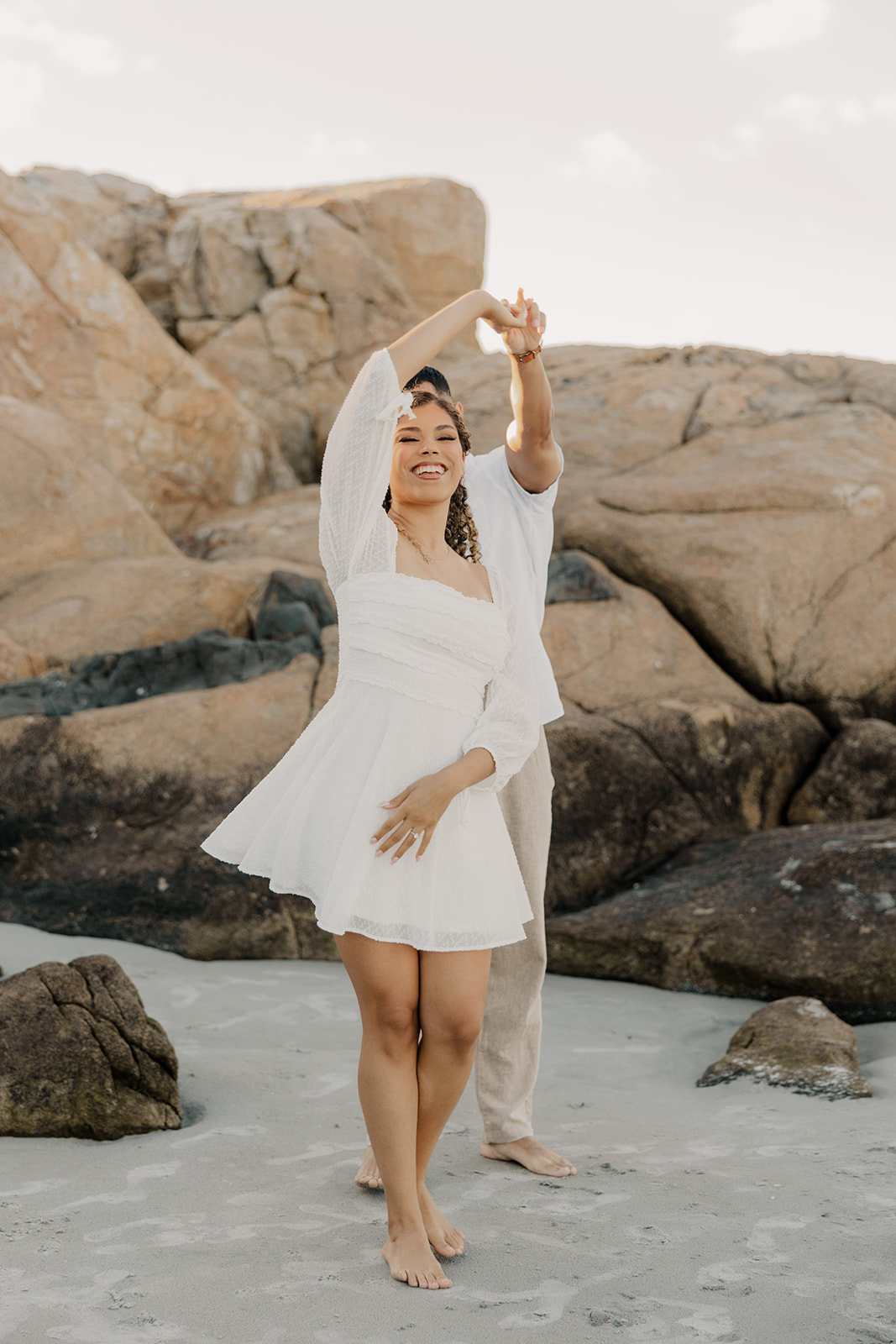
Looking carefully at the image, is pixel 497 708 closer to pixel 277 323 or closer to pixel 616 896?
pixel 616 896

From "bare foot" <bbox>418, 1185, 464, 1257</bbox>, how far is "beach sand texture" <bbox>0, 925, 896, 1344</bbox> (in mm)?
36

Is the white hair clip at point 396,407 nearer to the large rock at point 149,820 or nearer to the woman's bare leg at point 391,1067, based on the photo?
the woman's bare leg at point 391,1067

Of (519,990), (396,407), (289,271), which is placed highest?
(289,271)

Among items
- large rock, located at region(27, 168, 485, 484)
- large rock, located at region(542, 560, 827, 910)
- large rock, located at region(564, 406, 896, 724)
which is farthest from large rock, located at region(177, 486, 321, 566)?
large rock, located at region(542, 560, 827, 910)

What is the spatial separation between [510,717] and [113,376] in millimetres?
7784

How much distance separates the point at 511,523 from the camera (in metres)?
3.35

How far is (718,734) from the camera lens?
21.1 feet

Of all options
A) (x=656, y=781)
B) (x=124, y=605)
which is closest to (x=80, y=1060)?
(x=656, y=781)

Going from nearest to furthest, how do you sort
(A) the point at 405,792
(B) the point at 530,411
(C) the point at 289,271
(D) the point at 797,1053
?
(A) the point at 405,792, (B) the point at 530,411, (D) the point at 797,1053, (C) the point at 289,271

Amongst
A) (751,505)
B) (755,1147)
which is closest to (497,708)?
(755,1147)

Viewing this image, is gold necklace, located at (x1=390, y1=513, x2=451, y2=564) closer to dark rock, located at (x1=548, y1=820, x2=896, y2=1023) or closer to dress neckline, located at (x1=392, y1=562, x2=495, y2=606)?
dress neckline, located at (x1=392, y1=562, x2=495, y2=606)

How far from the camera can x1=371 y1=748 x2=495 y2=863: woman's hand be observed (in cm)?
249

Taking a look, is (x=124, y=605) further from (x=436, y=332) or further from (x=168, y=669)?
(x=436, y=332)

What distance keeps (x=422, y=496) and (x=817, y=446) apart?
5.77 metres
